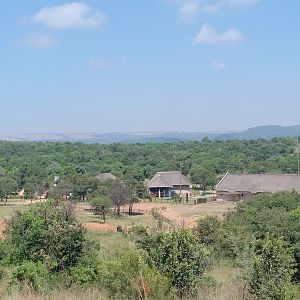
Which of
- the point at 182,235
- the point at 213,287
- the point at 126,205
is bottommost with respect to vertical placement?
the point at 126,205

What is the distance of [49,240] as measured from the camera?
13258 millimetres

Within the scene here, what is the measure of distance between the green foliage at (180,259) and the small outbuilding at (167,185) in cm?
4346

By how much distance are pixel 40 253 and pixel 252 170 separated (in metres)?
52.7

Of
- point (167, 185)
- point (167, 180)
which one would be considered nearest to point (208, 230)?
point (167, 185)

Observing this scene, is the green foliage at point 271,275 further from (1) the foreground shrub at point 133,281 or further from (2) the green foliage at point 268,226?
(2) the green foliage at point 268,226

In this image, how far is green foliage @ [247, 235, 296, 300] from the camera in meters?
8.70

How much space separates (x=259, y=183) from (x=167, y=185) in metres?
11.6

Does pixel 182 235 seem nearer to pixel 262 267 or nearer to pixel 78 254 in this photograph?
pixel 262 267

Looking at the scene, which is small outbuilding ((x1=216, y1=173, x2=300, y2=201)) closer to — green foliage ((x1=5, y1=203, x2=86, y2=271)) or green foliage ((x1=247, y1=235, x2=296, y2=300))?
green foliage ((x1=5, y1=203, x2=86, y2=271))

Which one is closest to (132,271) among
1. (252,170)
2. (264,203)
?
(264,203)

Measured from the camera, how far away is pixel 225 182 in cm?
4919

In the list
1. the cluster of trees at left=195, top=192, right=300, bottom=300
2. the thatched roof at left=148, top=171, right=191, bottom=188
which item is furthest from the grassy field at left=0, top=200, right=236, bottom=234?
the cluster of trees at left=195, top=192, right=300, bottom=300

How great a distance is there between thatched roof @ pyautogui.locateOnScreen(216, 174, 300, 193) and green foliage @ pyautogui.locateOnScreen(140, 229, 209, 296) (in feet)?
107

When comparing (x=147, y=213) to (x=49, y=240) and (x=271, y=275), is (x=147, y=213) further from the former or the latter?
(x=271, y=275)
